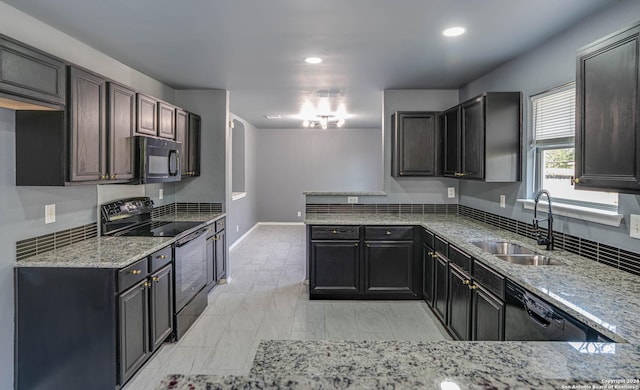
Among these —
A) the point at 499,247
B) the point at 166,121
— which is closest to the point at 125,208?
the point at 166,121

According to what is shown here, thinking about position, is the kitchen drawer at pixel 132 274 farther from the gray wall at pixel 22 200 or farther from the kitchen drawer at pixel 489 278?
the kitchen drawer at pixel 489 278

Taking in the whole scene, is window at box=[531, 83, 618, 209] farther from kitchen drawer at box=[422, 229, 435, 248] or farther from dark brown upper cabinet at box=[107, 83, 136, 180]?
dark brown upper cabinet at box=[107, 83, 136, 180]

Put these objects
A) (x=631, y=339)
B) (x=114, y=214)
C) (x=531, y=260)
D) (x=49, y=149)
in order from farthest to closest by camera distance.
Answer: (x=114, y=214), (x=531, y=260), (x=49, y=149), (x=631, y=339)

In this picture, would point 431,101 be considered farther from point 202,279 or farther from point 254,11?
point 202,279

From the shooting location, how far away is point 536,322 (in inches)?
75.2

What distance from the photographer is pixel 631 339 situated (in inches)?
52.1

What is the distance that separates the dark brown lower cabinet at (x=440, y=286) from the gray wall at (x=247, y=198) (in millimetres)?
4269

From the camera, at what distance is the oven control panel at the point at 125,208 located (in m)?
3.28

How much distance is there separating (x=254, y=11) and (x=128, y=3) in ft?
2.42

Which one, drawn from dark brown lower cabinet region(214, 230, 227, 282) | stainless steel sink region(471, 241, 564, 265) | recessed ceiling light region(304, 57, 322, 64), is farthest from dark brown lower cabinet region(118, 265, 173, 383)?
stainless steel sink region(471, 241, 564, 265)

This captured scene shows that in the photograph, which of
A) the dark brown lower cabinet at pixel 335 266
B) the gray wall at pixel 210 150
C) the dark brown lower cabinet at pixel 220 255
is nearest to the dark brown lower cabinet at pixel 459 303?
the dark brown lower cabinet at pixel 335 266

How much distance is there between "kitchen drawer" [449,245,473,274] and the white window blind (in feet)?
3.66

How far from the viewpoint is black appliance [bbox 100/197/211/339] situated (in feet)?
10.8

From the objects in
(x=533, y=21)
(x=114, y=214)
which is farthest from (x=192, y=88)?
(x=533, y=21)
